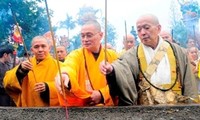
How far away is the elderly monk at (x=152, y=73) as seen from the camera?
272cm

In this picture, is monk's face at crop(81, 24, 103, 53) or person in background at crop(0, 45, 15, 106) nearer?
monk's face at crop(81, 24, 103, 53)

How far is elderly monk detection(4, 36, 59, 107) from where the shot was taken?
353 centimetres

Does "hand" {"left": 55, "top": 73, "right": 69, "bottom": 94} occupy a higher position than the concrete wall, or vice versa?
"hand" {"left": 55, "top": 73, "right": 69, "bottom": 94}

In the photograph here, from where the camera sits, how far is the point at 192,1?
11.9m

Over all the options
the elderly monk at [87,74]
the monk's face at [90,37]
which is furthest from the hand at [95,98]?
the monk's face at [90,37]

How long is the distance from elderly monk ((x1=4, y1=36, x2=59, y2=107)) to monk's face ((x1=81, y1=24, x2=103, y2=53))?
1.71ft

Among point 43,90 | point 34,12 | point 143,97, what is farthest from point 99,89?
point 34,12

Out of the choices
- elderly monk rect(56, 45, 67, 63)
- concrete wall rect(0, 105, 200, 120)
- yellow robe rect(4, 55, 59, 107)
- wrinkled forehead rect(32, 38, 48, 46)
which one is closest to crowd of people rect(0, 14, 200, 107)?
yellow robe rect(4, 55, 59, 107)

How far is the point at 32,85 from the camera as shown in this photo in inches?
152

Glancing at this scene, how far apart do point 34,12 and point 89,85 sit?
310 inches

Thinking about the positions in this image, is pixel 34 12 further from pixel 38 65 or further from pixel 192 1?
pixel 38 65

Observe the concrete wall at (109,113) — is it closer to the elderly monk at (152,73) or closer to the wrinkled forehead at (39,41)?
the elderly monk at (152,73)

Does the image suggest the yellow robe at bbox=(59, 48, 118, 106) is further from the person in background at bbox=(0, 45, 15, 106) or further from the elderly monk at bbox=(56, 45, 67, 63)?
the elderly monk at bbox=(56, 45, 67, 63)

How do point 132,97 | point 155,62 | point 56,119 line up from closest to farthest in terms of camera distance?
point 56,119
point 132,97
point 155,62
